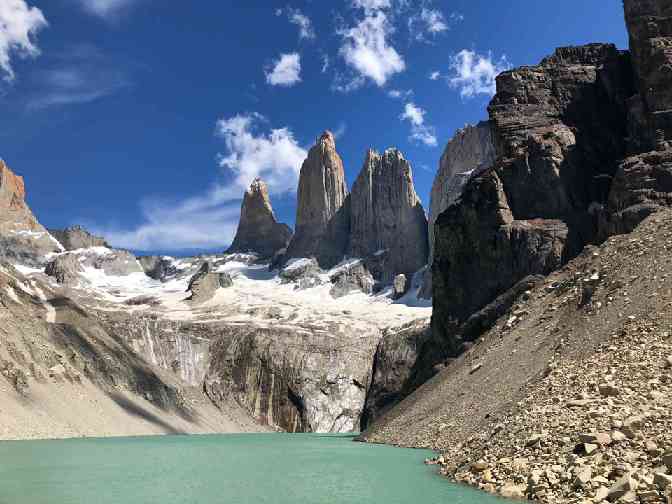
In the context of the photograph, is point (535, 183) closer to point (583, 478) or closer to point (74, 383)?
point (583, 478)

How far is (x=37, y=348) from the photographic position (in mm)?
70438

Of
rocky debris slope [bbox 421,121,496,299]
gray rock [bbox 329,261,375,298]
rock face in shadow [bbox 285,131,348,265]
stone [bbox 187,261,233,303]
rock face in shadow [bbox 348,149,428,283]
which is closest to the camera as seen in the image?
rocky debris slope [bbox 421,121,496,299]

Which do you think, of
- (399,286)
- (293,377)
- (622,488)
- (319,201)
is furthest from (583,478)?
(319,201)

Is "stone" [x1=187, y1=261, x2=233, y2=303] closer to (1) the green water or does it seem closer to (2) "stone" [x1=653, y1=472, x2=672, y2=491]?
(1) the green water

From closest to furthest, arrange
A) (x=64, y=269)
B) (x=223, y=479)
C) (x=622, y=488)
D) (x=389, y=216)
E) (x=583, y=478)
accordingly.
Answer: (x=622, y=488)
(x=583, y=478)
(x=223, y=479)
(x=389, y=216)
(x=64, y=269)

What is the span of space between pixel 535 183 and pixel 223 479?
41.7 meters

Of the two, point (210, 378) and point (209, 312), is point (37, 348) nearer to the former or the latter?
point (210, 378)

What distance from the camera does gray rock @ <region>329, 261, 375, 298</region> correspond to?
163750mm

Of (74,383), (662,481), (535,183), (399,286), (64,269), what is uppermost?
(64,269)

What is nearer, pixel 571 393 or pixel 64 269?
pixel 571 393

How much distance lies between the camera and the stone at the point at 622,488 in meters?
14.2

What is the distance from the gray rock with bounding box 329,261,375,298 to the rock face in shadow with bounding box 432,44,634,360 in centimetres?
9712


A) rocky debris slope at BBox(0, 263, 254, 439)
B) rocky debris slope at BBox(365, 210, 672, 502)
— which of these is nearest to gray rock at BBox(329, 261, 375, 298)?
rocky debris slope at BBox(0, 263, 254, 439)

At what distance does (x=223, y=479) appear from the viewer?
27.3 meters
